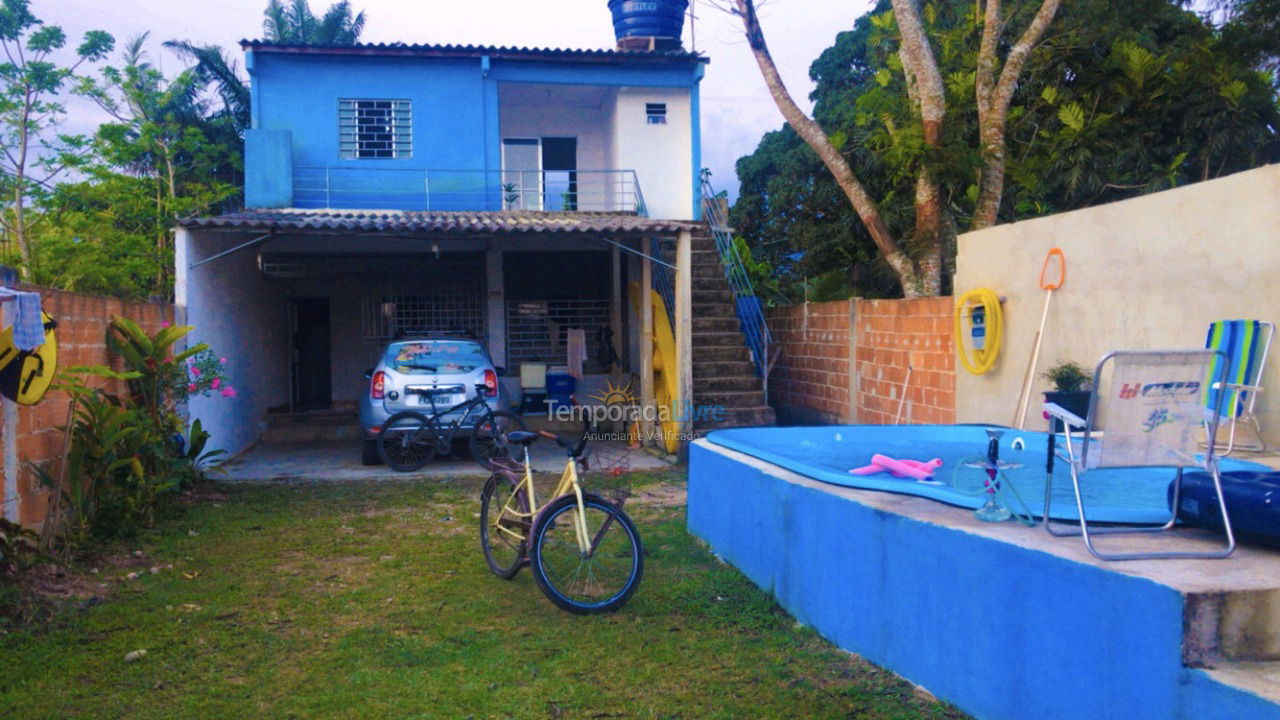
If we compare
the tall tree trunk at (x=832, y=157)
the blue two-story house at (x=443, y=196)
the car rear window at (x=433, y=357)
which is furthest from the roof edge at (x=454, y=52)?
the car rear window at (x=433, y=357)

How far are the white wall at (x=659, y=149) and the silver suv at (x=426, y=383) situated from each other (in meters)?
5.87

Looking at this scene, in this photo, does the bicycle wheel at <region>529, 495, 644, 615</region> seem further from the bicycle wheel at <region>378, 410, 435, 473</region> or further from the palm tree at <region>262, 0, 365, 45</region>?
the palm tree at <region>262, 0, 365, 45</region>

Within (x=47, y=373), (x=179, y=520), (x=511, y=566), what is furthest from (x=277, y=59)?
(x=511, y=566)

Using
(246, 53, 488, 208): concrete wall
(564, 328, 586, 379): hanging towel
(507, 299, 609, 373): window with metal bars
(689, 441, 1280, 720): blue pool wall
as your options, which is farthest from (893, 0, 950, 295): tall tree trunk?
(689, 441, 1280, 720): blue pool wall

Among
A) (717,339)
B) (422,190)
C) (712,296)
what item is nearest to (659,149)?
(712,296)

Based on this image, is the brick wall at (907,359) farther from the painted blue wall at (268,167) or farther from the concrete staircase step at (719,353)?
the painted blue wall at (268,167)

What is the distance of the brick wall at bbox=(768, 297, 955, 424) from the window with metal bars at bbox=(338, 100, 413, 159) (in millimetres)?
6275

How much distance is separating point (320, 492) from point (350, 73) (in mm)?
7751

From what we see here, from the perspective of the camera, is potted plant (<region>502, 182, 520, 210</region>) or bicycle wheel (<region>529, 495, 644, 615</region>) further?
potted plant (<region>502, 182, 520, 210</region>)

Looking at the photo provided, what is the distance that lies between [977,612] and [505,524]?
295 cm

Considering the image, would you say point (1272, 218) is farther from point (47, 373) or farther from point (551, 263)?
point (551, 263)

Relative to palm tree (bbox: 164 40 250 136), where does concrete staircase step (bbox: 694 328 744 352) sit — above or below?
below

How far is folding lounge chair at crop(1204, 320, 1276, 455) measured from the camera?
221 inches

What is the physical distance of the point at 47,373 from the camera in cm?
548
